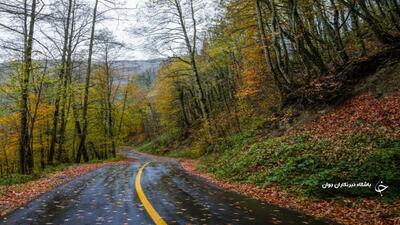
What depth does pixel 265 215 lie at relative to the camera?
20.3 ft

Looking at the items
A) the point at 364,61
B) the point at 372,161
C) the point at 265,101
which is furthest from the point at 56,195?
the point at 265,101

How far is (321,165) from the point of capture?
916cm

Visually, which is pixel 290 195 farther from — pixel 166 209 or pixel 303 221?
pixel 166 209

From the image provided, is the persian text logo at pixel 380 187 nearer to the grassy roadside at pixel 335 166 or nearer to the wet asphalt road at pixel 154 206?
the grassy roadside at pixel 335 166

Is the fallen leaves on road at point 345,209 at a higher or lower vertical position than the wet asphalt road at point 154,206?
lower

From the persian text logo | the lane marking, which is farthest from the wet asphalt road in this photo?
the persian text logo

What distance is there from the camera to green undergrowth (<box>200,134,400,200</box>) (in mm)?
7723

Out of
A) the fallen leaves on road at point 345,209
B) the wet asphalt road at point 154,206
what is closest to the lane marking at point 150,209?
the wet asphalt road at point 154,206

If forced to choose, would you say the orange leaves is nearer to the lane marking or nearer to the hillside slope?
the hillside slope

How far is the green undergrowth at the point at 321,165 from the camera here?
304 inches

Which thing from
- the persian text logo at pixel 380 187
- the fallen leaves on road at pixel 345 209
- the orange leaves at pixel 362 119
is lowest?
the fallen leaves on road at pixel 345 209

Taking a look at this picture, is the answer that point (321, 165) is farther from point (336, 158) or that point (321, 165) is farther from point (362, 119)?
point (362, 119)

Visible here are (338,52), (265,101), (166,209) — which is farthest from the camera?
(265,101)

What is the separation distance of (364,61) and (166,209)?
37.6 ft
